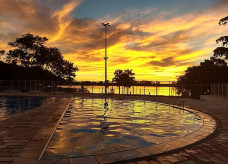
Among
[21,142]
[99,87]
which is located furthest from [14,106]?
[99,87]

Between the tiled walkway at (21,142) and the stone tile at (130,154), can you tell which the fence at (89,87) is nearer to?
the tiled walkway at (21,142)

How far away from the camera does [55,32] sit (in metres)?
21.1

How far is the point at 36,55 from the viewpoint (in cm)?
5284

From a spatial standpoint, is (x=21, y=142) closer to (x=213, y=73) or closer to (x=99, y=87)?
(x=99, y=87)

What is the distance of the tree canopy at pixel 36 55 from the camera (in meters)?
51.9

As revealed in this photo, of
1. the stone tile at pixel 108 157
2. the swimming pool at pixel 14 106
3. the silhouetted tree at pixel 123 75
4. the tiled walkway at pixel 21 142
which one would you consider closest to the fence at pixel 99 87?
the swimming pool at pixel 14 106

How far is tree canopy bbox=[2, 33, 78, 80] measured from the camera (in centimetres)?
5194

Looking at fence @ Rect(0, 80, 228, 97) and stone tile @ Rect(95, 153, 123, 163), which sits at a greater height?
fence @ Rect(0, 80, 228, 97)

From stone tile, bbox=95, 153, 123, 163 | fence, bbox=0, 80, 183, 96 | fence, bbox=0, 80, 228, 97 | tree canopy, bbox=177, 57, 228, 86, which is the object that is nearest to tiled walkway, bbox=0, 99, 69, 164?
stone tile, bbox=95, 153, 123, 163

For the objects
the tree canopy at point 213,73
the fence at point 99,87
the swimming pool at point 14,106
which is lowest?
the swimming pool at point 14,106

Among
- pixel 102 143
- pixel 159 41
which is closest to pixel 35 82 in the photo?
pixel 159 41

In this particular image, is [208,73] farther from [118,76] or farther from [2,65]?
[2,65]

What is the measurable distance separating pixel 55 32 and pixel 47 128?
1721 cm

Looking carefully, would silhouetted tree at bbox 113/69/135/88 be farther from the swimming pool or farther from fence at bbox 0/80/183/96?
the swimming pool
